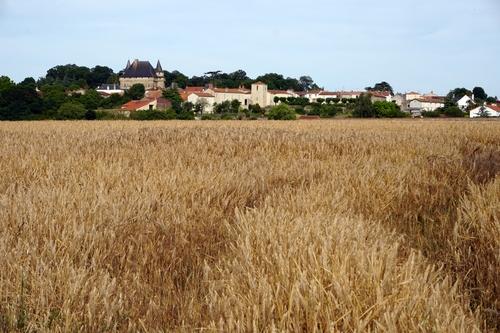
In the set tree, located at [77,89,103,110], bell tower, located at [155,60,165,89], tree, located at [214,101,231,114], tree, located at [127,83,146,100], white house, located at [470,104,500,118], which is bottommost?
white house, located at [470,104,500,118]

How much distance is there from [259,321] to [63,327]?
0.72m

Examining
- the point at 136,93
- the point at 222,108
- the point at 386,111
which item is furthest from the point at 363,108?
the point at 136,93

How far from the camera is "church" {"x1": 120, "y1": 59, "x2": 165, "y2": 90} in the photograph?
157 m

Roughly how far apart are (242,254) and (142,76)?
161280mm

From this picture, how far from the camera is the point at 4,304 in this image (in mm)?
1985

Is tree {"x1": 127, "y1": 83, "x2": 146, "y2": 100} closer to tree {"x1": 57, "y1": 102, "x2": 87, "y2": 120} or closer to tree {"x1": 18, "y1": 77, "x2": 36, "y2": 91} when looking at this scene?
tree {"x1": 18, "y1": 77, "x2": 36, "y2": 91}

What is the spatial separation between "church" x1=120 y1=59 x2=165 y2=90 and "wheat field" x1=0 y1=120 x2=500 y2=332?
156 metres

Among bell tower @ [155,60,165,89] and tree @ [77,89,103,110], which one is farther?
bell tower @ [155,60,165,89]

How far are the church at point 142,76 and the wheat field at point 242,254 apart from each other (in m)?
156

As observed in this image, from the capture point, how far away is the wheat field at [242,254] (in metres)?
1.79

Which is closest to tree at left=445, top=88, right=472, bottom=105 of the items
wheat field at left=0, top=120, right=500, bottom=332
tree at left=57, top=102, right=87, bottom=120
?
tree at left=57, top=102, right=87, bottom=120

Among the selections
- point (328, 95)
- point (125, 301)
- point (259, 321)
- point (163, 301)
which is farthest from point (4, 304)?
point (328, 95)

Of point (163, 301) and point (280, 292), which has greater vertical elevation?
point (280, 292)

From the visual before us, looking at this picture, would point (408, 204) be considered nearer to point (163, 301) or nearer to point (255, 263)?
point (255, 263)
